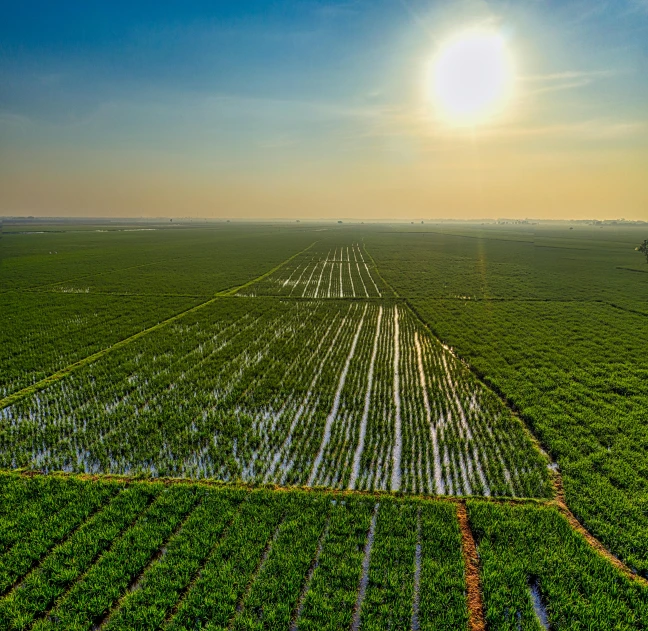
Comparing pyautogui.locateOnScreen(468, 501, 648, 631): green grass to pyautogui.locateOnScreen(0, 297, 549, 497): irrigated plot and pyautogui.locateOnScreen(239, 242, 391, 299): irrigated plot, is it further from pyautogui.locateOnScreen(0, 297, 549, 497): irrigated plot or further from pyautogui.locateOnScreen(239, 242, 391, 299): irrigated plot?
pyautogui.locateOnScreen(239, 242, 391, 299): irrigated plot

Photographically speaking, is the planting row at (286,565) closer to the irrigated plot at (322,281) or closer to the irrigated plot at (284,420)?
the irrigated plot at (284,420)

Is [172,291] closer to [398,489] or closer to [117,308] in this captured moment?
[117,308]

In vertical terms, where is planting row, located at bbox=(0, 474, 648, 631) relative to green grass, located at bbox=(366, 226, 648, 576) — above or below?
below

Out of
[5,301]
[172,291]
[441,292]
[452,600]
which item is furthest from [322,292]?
[452,600]

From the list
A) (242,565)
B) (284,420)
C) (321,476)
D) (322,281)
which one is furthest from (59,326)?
(322,281)

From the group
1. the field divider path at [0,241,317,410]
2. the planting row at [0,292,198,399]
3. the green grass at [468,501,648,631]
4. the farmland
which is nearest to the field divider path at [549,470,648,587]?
the farmland
